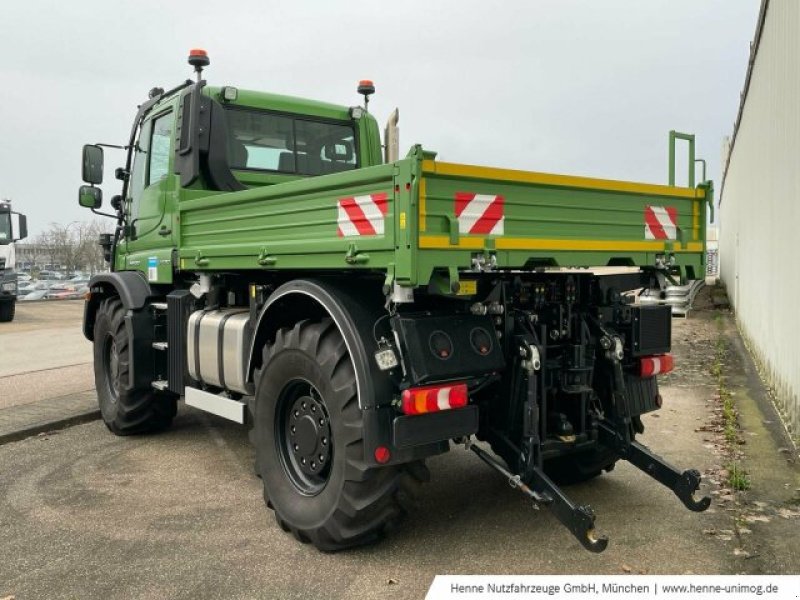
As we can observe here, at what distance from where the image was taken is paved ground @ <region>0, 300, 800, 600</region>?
11.8ft

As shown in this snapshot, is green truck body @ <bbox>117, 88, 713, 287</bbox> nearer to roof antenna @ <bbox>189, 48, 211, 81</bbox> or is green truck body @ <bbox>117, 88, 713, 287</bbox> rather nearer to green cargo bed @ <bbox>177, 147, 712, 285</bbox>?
green cargo bed @ <bbox>177, 147, 712, 285</bbox>

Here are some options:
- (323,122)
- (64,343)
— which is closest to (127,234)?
(323,122)

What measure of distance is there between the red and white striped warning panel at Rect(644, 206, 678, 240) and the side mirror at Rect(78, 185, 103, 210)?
16.0ft

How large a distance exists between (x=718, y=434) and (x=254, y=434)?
408 cm

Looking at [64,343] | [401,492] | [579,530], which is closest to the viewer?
[579,530]

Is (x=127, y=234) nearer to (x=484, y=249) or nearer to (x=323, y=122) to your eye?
(x=323, y=122)

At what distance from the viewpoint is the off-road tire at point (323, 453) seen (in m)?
3.69

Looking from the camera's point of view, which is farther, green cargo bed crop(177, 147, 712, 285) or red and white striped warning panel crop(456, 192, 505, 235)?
red and white striped warning panel crop(456, 192, 505, 235)

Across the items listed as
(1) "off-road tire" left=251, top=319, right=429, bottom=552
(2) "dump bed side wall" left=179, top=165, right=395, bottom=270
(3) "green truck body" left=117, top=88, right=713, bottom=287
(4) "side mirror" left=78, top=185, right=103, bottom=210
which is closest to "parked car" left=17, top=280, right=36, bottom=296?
(4) "side mirror" left=78, top=185, right=103, bottom=210

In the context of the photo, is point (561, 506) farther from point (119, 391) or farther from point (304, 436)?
point (119, 391)

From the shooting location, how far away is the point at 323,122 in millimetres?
6398

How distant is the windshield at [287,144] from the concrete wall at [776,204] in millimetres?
3985

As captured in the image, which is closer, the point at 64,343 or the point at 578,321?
the point at 578,321

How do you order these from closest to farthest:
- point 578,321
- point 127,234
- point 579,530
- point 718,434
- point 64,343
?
point 579,530 < point 578,321 < point 718,434 < point 127,234 < point 64,343
